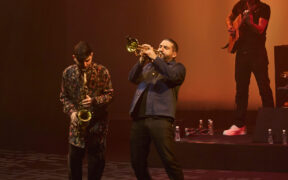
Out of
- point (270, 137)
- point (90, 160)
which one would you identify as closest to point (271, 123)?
point (270, 137)

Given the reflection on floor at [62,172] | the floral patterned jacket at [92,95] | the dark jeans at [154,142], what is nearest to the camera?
the dark jeans at [154,142]

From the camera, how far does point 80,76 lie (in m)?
4.72

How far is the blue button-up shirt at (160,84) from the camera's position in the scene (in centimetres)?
461

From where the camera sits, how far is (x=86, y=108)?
4.67 metres

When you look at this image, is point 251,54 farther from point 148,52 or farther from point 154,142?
point 154,142

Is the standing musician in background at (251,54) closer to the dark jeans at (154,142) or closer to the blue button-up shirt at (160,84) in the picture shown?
the blue button-up shirt at (160,84)

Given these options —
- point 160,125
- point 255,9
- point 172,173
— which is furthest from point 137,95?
point 255,9

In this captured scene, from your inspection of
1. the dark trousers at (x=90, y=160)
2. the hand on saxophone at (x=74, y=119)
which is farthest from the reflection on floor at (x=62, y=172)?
the hand on saxophone at (x=74, y=119)

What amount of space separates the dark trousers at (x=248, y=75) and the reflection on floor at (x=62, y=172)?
1.26 m

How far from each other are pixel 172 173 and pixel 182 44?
5364 millimetres

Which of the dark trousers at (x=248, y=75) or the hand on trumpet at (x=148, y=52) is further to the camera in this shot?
the dark trousers at (x=248, y=75)

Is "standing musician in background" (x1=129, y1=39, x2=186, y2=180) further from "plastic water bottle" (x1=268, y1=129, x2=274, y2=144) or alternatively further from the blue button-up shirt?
"plastic water bottle" (x1=268, y1=129, x2=274, y2=144)

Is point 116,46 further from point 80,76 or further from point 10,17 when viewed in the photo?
point 80,76

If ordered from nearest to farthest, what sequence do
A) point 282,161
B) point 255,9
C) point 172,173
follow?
1. point 172,173
2. point 282,161
3. point 255,9
